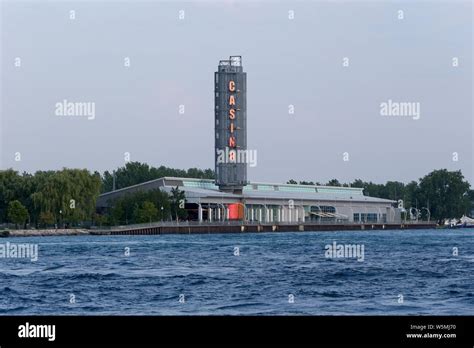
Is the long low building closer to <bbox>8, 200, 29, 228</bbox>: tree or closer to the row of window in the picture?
the row of window

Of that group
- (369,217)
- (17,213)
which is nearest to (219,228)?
(17,213)

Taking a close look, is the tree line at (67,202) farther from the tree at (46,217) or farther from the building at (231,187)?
the building at (231,187)

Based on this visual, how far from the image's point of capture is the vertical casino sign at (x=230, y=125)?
145 meters

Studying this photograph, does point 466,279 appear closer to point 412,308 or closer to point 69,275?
A: point 412,308

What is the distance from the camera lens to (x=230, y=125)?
145 metres

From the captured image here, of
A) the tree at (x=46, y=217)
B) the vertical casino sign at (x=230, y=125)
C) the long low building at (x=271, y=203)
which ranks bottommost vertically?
the tree at (x=46, y=217)

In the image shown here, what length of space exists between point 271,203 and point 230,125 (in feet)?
48.8

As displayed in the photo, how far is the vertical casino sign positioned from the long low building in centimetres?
272

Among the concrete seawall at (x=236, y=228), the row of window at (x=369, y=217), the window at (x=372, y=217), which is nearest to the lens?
the concrete seawall at (x=236, y=228)

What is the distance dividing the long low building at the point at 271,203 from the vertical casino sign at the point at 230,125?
2717 millimetres

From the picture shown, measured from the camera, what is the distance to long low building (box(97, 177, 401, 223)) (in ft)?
471

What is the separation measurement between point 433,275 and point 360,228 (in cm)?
12081

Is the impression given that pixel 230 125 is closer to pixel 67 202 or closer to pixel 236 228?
pixel 236 228

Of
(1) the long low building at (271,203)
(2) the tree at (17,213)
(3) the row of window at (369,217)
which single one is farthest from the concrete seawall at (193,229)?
(3) the row of window at (369,217)
